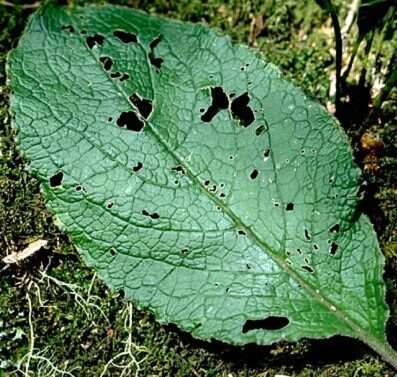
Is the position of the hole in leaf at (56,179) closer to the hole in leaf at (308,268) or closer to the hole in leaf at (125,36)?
the hole in leaf at (125,36)

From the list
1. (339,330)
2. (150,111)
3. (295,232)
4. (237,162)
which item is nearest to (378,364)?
(339,330)

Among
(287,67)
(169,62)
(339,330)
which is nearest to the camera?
(339,330)

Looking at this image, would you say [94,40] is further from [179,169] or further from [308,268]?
[308,268]

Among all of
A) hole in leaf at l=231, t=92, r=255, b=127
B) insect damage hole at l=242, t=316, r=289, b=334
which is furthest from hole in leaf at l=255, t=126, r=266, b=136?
insect damage hole at l=242, t=316, r=289, b=334

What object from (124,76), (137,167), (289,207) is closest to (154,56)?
(124,76)

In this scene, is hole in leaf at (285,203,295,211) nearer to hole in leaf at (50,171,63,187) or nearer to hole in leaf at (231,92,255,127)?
hole in leaf at (231,92,255,127)

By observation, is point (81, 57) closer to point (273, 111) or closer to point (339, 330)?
point (273, 111)
